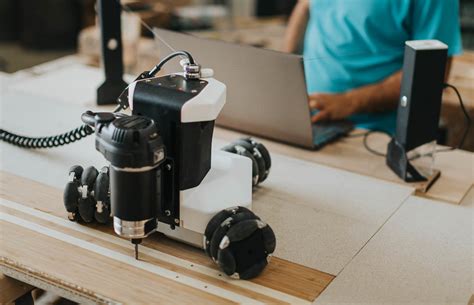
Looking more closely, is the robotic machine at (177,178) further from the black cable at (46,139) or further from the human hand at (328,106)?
the human hand at (328,106)

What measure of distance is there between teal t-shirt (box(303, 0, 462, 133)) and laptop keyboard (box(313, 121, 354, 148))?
0.65ft

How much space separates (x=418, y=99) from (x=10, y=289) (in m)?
0.89

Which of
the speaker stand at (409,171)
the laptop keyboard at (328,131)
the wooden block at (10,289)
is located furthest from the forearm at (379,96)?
the wooden block at (10,289)

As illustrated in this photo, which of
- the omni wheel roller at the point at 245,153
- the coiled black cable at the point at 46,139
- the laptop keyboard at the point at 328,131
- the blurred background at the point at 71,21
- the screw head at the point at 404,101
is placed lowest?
the blurred background at the point at 71,21

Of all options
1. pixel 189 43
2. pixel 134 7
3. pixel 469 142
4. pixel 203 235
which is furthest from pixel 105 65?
pixel 134 7

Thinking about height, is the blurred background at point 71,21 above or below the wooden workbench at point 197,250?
below

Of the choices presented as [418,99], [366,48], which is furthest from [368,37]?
[418,99]

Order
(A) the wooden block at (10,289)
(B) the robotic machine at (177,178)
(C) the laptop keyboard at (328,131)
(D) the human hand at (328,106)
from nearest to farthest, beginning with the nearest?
(B) the robotic machine at (177,178) → (A) the wooden block at (10,289) → (C) the laptop keyboard at (328,131) → (D) the human hand at (328,106)

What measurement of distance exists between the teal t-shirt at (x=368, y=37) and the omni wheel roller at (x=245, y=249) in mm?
961

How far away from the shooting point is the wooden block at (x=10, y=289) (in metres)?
1.20

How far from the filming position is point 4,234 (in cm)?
126

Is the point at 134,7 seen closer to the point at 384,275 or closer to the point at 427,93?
the point at 427,93

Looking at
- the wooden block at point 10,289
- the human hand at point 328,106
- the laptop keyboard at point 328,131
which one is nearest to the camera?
the wooden block at point 10,289

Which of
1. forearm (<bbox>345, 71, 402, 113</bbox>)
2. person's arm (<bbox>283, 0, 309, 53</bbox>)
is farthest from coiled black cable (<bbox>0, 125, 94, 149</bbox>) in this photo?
person's arm (<bbox>283, 0, 309, 53</bbox>)
